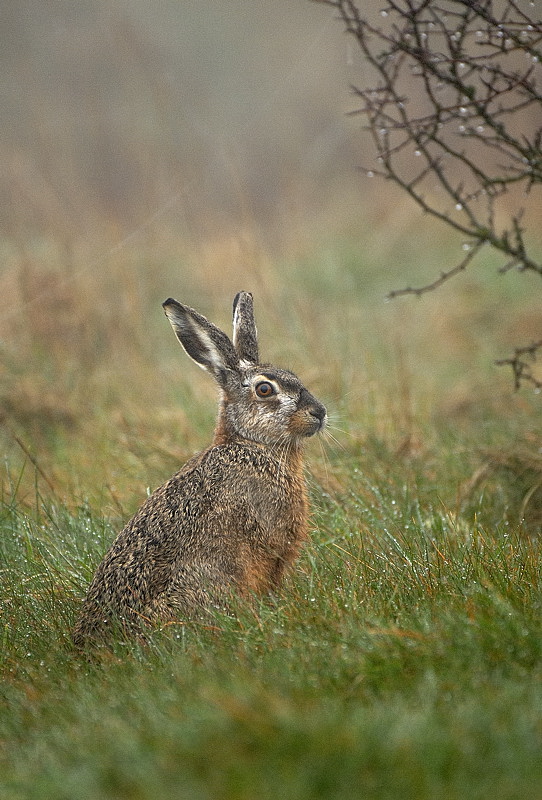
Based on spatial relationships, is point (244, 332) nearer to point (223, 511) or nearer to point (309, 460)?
point (309, 460)

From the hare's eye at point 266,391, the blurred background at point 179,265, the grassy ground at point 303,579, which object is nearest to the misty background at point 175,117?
the blurred background at point 179,265

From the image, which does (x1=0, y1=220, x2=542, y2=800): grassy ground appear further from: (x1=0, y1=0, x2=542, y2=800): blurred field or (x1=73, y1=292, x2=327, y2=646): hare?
(x1=73, y1=292, x2=327, y2=646): hare

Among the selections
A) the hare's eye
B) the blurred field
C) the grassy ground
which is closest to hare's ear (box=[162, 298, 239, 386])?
the hare's eye

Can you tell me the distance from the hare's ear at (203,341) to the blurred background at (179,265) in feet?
2.19

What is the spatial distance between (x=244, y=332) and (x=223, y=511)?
3.74ft

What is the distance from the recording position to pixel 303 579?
4.12m

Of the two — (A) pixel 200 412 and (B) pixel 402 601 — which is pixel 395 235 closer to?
(A) pixel 200 412

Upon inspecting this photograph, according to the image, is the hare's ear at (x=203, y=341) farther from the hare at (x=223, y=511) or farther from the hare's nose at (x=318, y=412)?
the hare's nose at (x=318, y=412)

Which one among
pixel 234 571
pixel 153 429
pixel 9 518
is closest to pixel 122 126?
pixel 153 429

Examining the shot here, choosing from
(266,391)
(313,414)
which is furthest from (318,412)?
(266,391)

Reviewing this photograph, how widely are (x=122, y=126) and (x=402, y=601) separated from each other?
11462mm

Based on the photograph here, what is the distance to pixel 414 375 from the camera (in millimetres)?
8156

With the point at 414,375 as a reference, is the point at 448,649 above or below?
below

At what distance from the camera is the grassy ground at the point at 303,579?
2.45 metres
